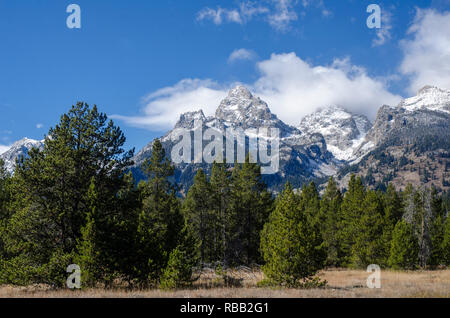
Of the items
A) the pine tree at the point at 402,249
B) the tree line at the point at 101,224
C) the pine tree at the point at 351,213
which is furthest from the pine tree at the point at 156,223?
the pine tree at the point at 351,213

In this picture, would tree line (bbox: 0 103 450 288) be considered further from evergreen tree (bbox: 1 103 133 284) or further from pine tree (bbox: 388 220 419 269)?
pine tree (bbox: 388 220 419 269)

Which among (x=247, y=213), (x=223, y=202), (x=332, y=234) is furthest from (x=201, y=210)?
(x=332, y=234)

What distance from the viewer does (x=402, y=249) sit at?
114ft

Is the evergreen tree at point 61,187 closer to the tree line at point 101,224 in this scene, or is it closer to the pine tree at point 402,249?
the tree line at point 101,224

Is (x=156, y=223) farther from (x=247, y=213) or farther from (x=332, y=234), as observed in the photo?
(x=332, y=234)

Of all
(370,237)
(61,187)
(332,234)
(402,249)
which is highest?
(61,187)

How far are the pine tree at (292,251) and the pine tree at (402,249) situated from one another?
67.5 feet

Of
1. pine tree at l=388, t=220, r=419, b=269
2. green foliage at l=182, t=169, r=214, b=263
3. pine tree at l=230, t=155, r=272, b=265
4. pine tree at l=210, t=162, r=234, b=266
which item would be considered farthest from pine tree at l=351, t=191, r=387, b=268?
green foliage at l=182, t=169, r=214, b=263

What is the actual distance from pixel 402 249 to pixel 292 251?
22354 millimetres

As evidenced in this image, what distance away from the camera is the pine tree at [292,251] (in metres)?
19.0

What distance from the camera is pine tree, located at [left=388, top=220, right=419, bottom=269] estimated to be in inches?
1361
